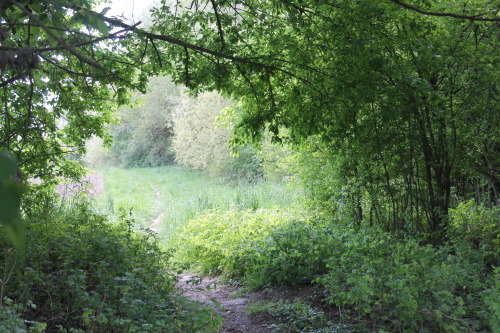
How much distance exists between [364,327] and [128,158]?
34154mm

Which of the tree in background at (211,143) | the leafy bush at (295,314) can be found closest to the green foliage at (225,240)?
the leafy bush at (295,314)

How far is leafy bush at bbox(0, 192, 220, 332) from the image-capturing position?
385 cm

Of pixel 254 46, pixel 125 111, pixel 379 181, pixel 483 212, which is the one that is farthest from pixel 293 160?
pixel 125 111

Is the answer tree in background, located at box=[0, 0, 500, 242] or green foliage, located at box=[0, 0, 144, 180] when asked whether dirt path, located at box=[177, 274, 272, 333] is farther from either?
green foliage, located at box=[0, 0, 144, 180]

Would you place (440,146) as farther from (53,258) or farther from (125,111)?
(125,111)

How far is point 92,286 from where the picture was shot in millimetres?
4844

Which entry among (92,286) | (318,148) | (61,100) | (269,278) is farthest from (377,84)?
(61,100)

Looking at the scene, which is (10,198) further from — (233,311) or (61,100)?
(61,100)

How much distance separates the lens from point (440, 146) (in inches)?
275

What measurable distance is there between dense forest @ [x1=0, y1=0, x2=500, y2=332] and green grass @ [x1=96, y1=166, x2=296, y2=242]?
7.32 ft

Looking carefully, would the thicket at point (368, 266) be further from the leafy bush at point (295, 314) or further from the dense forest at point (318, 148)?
the leafy bush at point (295, 314)

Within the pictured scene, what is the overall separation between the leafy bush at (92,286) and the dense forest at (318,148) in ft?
0.09

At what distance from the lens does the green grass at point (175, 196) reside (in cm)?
1298

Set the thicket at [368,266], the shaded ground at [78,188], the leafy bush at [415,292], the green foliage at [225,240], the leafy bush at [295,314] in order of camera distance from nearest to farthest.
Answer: the leafy bush at [415,292], the thicket at [368,266], the leafy bush at [295,314], the green foliage at [225,240], the shaded ground at [78,188]
